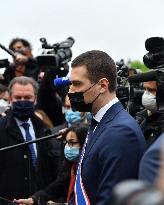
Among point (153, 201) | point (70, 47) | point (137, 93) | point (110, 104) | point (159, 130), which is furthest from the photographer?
point (70, 47)

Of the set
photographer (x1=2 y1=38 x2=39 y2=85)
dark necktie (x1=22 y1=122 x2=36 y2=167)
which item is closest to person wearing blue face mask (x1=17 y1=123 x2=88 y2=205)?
dark necktie (x1=22 y1=122 x2=36 y2=167)

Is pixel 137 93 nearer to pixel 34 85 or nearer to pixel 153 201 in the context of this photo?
pixel 34 85

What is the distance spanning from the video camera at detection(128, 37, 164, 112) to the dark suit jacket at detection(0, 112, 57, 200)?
2391mm

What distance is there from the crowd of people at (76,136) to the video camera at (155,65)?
200 millimetres

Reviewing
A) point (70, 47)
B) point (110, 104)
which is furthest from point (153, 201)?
point (70, 47)

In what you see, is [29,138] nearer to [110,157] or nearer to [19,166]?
[19,166]

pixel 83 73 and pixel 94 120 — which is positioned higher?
pixel 83 73

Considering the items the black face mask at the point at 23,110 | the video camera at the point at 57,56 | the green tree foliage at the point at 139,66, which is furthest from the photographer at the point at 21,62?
the black face mask at the point at 23,110

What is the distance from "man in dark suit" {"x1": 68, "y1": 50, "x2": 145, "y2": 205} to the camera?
111 inches

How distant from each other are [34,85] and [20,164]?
1.05 m

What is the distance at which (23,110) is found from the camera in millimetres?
5738

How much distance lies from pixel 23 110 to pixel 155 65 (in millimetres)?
2650

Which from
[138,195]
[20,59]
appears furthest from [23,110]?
[138,195]

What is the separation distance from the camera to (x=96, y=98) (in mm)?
3285
